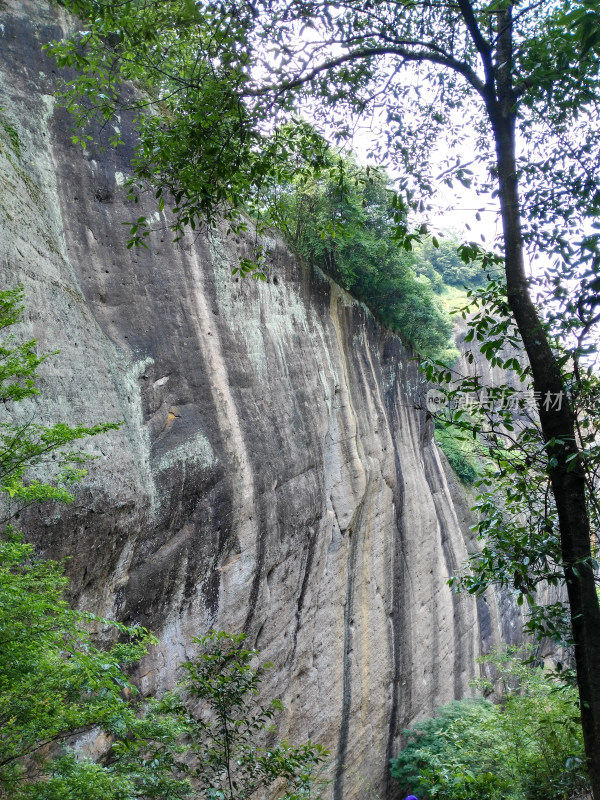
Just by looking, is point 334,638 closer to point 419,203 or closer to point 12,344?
point 12,344

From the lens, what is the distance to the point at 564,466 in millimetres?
3480

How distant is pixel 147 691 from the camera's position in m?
6.33

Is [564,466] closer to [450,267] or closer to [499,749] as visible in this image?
[499,749]

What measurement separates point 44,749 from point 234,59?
5.53 meters

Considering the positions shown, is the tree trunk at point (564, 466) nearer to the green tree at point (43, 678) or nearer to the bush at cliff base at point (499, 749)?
the bush at cliff base at point (499, 749)

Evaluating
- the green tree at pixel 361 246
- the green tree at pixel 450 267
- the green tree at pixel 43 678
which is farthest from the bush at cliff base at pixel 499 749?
the green tree at pixel 450 267

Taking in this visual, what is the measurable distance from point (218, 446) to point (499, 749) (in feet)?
20.2

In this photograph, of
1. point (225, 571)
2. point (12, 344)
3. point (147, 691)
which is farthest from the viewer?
point (225, 571)

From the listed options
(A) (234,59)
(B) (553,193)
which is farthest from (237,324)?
(B) (553,193)

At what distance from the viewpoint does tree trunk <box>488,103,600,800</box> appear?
10.7 ft

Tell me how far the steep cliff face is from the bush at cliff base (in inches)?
22.7

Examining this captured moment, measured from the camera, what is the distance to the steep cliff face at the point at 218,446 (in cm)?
595

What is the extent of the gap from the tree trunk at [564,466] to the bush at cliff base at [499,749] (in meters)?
1.46

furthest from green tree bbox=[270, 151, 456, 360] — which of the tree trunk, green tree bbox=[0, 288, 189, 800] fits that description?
green tree bbox=[0, 288, 189, 800]
